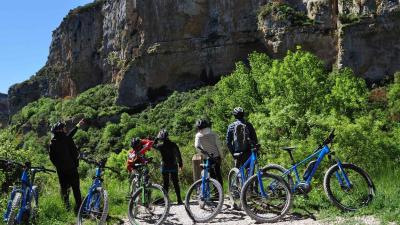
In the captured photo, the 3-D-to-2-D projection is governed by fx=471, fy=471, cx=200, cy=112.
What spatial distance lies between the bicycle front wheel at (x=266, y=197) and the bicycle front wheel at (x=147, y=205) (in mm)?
1314

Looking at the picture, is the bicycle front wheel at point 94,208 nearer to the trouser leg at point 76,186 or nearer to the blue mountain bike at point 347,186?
the trouser leg at point 76,186

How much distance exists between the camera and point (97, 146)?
6675 centimetres

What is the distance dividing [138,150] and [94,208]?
1.85 metres

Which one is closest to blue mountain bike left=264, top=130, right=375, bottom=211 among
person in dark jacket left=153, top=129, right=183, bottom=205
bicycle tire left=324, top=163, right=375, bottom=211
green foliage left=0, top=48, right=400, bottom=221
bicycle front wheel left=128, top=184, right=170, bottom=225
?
bicycle tire left=324, top=163, right=375, bottom=211

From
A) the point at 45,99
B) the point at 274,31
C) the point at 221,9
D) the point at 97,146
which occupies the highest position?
the point at 221,9

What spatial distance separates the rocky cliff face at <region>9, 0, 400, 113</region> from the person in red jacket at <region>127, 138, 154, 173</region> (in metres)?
46.0

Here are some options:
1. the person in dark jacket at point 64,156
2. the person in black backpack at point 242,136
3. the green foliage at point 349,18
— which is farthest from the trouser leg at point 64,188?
the green foliage at point 349,18

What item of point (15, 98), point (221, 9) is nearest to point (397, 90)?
point (221, 9)

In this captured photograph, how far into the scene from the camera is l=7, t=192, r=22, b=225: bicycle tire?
7.17 m

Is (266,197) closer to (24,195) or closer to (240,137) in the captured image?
(240,137)

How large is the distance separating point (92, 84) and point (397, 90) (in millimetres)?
62693

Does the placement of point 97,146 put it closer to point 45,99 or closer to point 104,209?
point 45,99

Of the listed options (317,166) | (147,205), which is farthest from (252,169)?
(147,205)

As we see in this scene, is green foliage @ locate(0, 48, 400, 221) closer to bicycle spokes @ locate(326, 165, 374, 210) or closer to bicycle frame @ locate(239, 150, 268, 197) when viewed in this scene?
bicycle spokes @ locate(326, 165, 374, 210)
